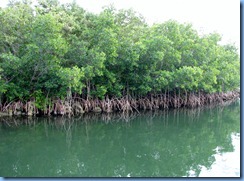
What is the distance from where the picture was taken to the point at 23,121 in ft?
A: 41.6

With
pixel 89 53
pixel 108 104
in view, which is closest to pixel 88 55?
pixel 89 53

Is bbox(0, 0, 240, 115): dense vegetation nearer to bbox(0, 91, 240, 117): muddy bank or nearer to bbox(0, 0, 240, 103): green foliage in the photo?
bbox(0, 0, 240, 103): green foliage

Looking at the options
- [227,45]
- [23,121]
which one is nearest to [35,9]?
[23,121]

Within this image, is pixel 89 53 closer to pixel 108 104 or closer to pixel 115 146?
pixel 108 104

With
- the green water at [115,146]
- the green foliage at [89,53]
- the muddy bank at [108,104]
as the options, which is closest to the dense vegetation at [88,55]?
the green foliage at [89,53]

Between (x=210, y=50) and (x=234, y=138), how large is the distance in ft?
28.5

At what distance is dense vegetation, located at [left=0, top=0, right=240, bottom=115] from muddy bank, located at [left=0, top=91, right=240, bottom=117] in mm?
286

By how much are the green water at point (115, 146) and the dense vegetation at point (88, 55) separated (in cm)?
165

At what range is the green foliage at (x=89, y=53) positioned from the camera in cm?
1248

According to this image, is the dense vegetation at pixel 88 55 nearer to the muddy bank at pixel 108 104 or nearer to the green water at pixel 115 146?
the muddy bank at pixel 108 104

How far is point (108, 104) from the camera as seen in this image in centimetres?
1544

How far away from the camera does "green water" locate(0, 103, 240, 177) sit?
6.75 m

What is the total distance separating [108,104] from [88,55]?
3107 mm

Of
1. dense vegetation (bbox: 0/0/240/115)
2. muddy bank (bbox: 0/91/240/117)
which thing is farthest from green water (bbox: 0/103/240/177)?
dense vegetation (bbox: 0/0/240/115)
